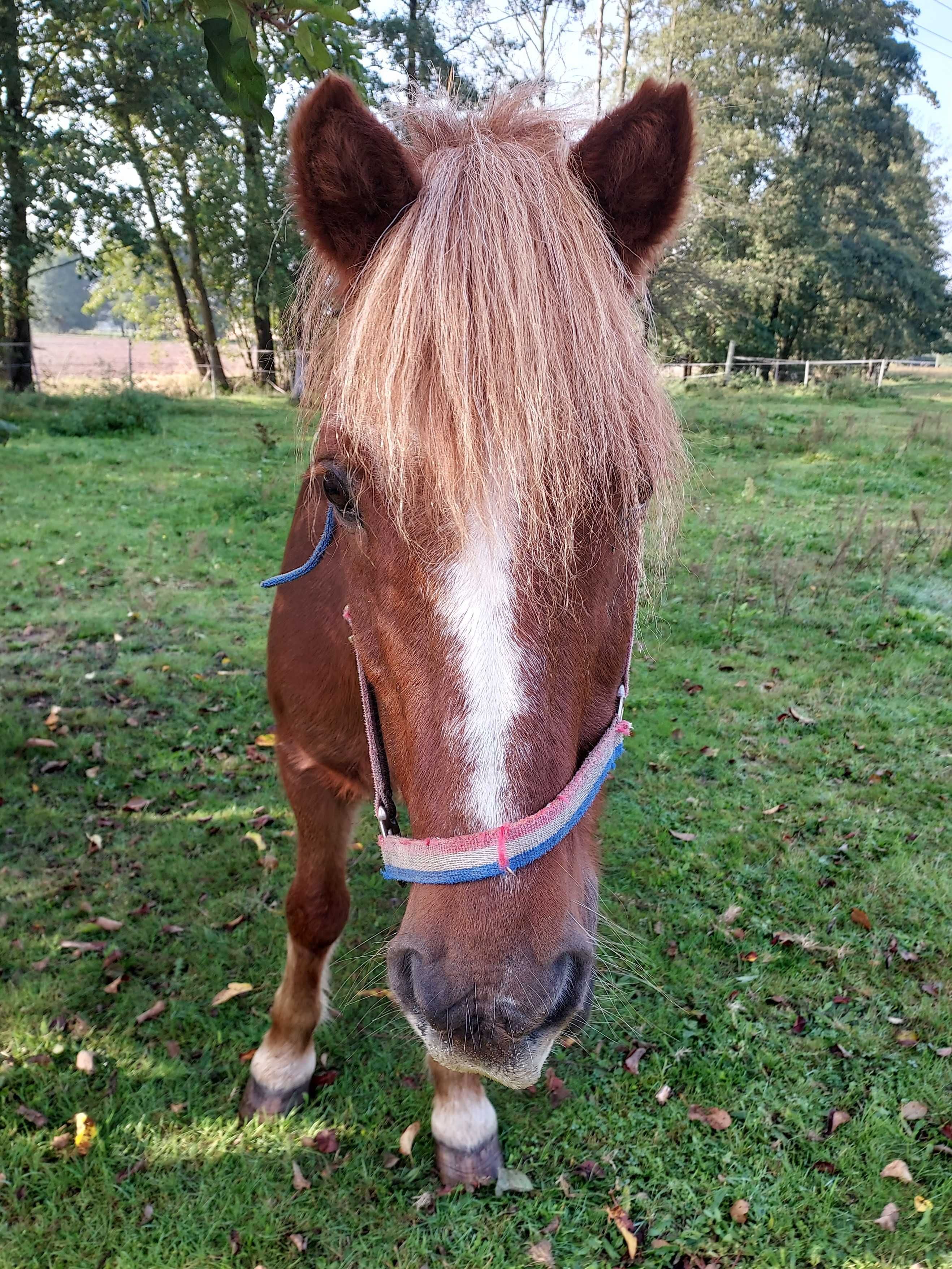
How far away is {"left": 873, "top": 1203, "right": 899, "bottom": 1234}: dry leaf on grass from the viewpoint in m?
2.28

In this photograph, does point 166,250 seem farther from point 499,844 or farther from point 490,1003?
point 490,1003

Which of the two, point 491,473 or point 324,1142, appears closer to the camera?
point 491,473

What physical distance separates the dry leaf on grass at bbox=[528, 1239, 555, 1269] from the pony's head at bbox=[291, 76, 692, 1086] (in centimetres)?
129

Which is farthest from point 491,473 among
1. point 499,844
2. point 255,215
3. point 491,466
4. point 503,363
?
point 255,215

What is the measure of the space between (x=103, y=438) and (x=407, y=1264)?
1346cm

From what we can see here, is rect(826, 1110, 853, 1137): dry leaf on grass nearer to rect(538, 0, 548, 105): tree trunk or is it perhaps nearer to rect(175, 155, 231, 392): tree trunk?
rect(538, 0, 548, 105): tree trunk

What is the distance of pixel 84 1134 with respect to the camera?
2436mm

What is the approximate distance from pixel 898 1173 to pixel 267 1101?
2.09 meters

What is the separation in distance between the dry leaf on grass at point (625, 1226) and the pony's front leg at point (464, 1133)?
14.4 inches

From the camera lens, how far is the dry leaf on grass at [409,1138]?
243 cm

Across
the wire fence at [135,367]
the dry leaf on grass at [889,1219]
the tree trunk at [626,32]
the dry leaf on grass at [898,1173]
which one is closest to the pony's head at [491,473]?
the dry leaf on grass at [889,1219]

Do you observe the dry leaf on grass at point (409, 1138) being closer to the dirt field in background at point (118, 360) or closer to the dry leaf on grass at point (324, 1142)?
the dry leaf on grass at point (324, 1142)

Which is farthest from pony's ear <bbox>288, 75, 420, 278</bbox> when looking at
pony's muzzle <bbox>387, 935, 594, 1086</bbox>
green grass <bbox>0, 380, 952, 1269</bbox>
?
pony's muzzle <bbox>387, 935, 594, 1086</bbox>

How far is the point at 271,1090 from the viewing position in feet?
8.34
